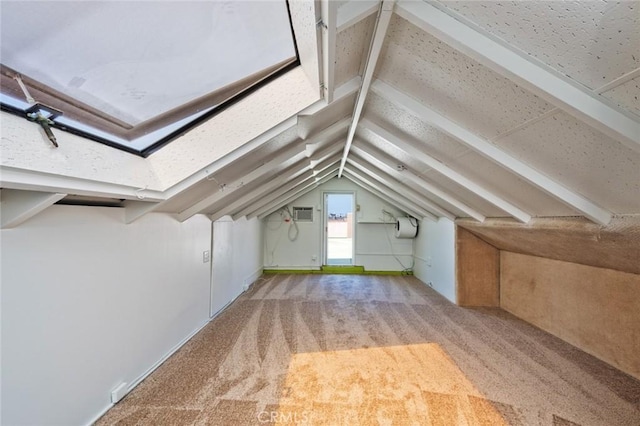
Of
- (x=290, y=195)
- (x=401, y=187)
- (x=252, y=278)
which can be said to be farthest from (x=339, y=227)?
(x=401, y=187)

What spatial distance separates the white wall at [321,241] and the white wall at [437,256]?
0.52 metres

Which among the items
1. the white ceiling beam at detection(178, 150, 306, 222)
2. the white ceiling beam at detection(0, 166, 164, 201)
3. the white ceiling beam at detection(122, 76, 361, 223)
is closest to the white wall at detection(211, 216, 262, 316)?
the white ceiling beam at detection(178, 150, 306, 222)

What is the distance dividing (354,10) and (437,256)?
3.81m

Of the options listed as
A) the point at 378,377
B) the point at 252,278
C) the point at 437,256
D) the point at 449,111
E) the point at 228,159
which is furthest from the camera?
the point at 252,278

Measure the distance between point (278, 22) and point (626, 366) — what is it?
2.90 metres

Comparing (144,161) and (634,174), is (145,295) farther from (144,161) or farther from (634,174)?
(634,174)

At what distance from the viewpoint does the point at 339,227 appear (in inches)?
261

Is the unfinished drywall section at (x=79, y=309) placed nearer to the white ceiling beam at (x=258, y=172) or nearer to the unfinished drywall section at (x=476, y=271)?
the white ceiling beam at (x=258, y=172)

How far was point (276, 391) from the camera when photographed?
1.66 m

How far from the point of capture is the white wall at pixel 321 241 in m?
5.57

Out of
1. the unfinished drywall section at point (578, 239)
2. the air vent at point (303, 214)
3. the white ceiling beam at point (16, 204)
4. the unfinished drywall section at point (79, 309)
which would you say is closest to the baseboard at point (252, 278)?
the air vent at point (303, 214)

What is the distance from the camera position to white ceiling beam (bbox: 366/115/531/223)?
214 centimetres

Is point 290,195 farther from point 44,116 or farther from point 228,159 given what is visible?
point 44,116

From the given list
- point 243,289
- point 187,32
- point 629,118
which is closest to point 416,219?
point 243,289
